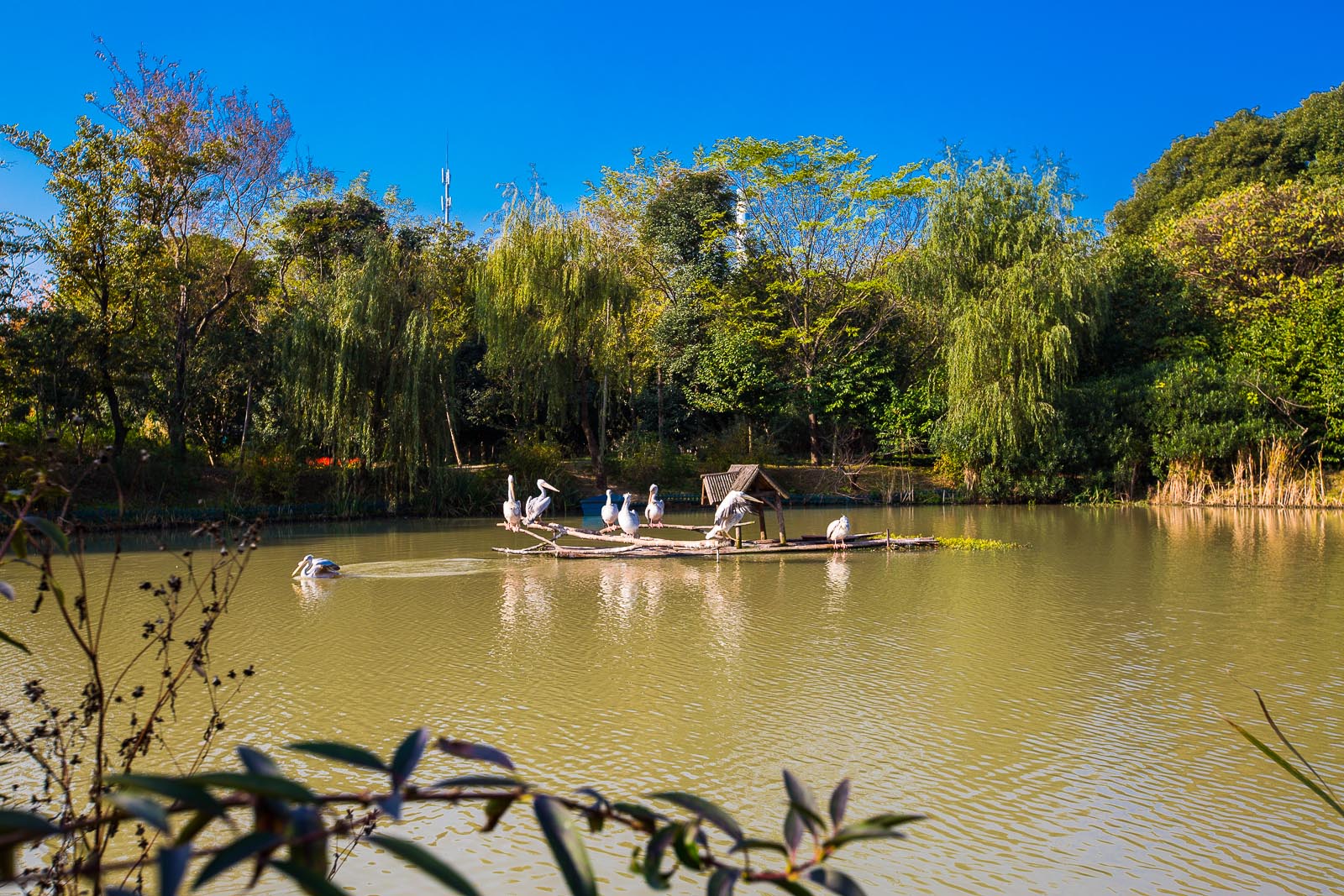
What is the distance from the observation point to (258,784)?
2.78 feet

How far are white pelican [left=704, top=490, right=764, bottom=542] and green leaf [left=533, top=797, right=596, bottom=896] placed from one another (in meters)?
13.1

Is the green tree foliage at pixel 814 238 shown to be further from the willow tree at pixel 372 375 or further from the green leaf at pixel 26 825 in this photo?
the green leaf at pixel 26 825

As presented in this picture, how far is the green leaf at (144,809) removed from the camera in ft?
2.46

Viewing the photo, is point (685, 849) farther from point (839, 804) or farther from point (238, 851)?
point (238, 851)

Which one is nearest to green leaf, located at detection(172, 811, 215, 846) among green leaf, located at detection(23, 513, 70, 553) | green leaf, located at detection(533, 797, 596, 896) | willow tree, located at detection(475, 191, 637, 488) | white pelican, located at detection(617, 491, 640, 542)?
green leaf, located at detection(533, 797, 596, 896)

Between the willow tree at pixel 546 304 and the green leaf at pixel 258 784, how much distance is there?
77.7ft

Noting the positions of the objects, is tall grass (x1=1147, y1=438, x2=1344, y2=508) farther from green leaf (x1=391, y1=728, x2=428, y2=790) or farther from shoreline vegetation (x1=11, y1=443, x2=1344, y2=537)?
green leaf (x1=391, y1=728, x2=428, y2=790)

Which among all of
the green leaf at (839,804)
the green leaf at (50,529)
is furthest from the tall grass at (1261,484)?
the green leaf at (50,529)


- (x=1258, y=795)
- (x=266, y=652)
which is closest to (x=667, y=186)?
(x=266, y=652)

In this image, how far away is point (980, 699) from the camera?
22.2 feet

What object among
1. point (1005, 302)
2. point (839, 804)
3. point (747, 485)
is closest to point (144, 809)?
point (839, 804)

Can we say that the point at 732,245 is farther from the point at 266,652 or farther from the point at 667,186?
the point at 266,652

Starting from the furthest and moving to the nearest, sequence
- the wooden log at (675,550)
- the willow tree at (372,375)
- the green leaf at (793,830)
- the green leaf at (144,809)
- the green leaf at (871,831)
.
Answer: the willow tree at (372,375), the wooden log at (675,550), the green leaf at (793,830), the green leaf at (871,831), the green leaf at (144,809)

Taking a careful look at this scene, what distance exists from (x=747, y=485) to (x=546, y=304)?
36.6 ft
